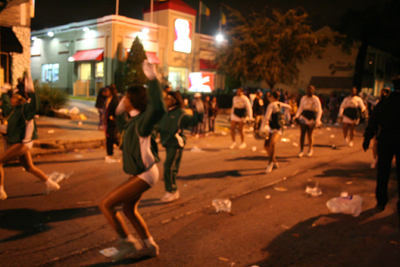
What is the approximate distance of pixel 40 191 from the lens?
6.19m

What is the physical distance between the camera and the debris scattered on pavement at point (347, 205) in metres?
5.40

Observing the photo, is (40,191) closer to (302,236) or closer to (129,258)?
(129,258)

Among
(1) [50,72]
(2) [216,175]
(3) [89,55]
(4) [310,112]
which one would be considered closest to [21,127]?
(2) [216,175]

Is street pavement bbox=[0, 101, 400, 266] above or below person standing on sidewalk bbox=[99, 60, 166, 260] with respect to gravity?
below

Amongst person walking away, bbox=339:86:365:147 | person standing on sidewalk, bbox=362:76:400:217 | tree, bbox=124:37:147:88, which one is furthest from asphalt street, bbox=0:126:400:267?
tree, bbox=124:37:147:88

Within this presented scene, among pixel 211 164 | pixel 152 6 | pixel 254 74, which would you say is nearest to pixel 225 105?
pixel 254 74

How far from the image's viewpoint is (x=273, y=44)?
2467cm

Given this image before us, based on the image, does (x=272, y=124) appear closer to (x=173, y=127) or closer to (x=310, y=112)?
(x=310, y=112)

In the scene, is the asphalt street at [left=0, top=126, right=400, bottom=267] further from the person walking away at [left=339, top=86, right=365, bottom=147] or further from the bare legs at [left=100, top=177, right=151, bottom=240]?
the person walking away at [left=339, top=86, right=365, bottom=147]

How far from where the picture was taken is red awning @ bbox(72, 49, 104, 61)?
86.7ft

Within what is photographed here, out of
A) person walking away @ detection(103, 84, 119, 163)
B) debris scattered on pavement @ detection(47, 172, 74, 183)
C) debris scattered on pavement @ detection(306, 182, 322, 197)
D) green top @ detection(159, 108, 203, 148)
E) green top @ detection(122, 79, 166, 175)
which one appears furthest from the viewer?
person walking away @ detection(103, 84, 119, 163)

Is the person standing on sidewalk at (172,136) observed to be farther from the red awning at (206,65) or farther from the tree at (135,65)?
the red awning at (206,65)

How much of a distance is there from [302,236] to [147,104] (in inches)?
105

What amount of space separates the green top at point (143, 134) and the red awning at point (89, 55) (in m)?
24.3
